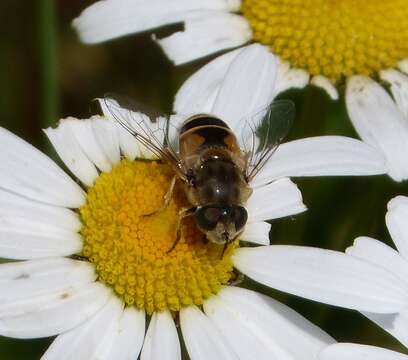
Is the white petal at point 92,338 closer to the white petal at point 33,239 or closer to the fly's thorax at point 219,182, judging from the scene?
the white petal at point 33,239

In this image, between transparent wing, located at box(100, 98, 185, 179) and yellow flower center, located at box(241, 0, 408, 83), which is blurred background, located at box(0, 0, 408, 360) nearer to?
yellow flower center, located at box(241, 0, 408, 83)

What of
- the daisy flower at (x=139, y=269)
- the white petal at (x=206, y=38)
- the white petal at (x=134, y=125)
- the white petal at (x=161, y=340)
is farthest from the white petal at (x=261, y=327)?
the white petal at (x=206, y=38)

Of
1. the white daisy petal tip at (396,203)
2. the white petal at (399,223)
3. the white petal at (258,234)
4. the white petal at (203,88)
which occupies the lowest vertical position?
the white petal at (399,223)

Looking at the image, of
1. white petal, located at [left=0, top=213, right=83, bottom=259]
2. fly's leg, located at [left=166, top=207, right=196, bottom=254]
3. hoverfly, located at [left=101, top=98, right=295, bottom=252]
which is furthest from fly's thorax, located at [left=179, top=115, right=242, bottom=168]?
white petal, located at [left=0, top=213, right=83, bottom=259]

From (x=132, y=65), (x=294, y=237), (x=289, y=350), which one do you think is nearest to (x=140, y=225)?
(x=289, y=350)

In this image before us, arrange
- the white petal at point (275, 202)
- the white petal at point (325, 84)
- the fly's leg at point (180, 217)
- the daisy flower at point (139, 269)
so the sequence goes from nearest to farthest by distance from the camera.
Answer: the daisy flower at point (139, 269) < the fly's leg at point (180, 217) < the white petal at point (275, 202) < the white petal at point (325, 84)

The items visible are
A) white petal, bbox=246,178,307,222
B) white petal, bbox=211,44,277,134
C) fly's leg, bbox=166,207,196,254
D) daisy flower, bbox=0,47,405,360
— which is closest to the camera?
daisy flower, bbox=0,47,405,360

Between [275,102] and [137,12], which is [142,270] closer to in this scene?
[275,102]
